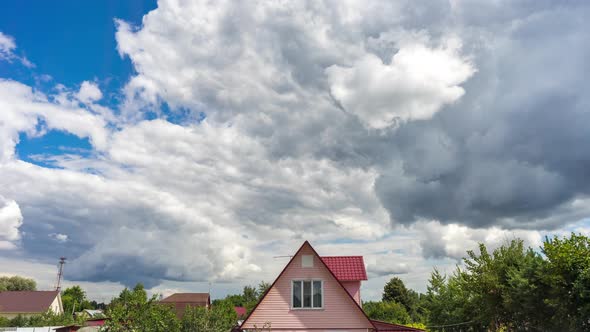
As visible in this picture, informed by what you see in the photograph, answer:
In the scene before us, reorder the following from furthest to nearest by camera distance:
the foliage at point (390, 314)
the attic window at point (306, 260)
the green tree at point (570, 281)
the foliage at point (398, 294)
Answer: the foliage at point (398, 294) → the foliage at point (390, 314) → the attic window at point (306, 260) → the green tree at point (570, 281)

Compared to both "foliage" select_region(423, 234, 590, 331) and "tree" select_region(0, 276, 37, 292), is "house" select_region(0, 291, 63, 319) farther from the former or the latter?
"foliage" select_region(423, 234, 590, 331)

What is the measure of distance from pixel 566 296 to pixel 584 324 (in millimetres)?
1264

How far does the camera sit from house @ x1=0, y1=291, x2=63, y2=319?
63906 mm

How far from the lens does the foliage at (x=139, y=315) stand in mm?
24047

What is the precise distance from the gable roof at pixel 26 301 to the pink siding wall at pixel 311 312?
186 ft

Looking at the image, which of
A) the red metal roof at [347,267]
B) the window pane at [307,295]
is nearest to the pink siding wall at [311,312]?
the window pane at [307,295]

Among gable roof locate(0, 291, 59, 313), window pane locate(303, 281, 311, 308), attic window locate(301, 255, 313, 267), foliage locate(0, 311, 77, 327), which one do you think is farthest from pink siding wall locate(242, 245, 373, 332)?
gable roof locate(0, 291, 59, 313)

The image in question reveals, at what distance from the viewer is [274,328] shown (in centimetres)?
2464

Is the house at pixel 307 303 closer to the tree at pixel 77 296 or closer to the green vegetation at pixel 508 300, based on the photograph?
the green vegetation at pixel 508 300

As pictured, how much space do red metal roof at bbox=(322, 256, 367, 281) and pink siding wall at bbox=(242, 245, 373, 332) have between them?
4.21 metres

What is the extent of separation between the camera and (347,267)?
30266 mm

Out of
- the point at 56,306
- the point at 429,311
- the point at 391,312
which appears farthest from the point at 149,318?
the point at 56,306

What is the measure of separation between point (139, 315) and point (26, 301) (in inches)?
2233

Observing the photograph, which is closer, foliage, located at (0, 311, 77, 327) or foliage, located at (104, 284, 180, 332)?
foliage, located at (104, 284, 180, 332)
